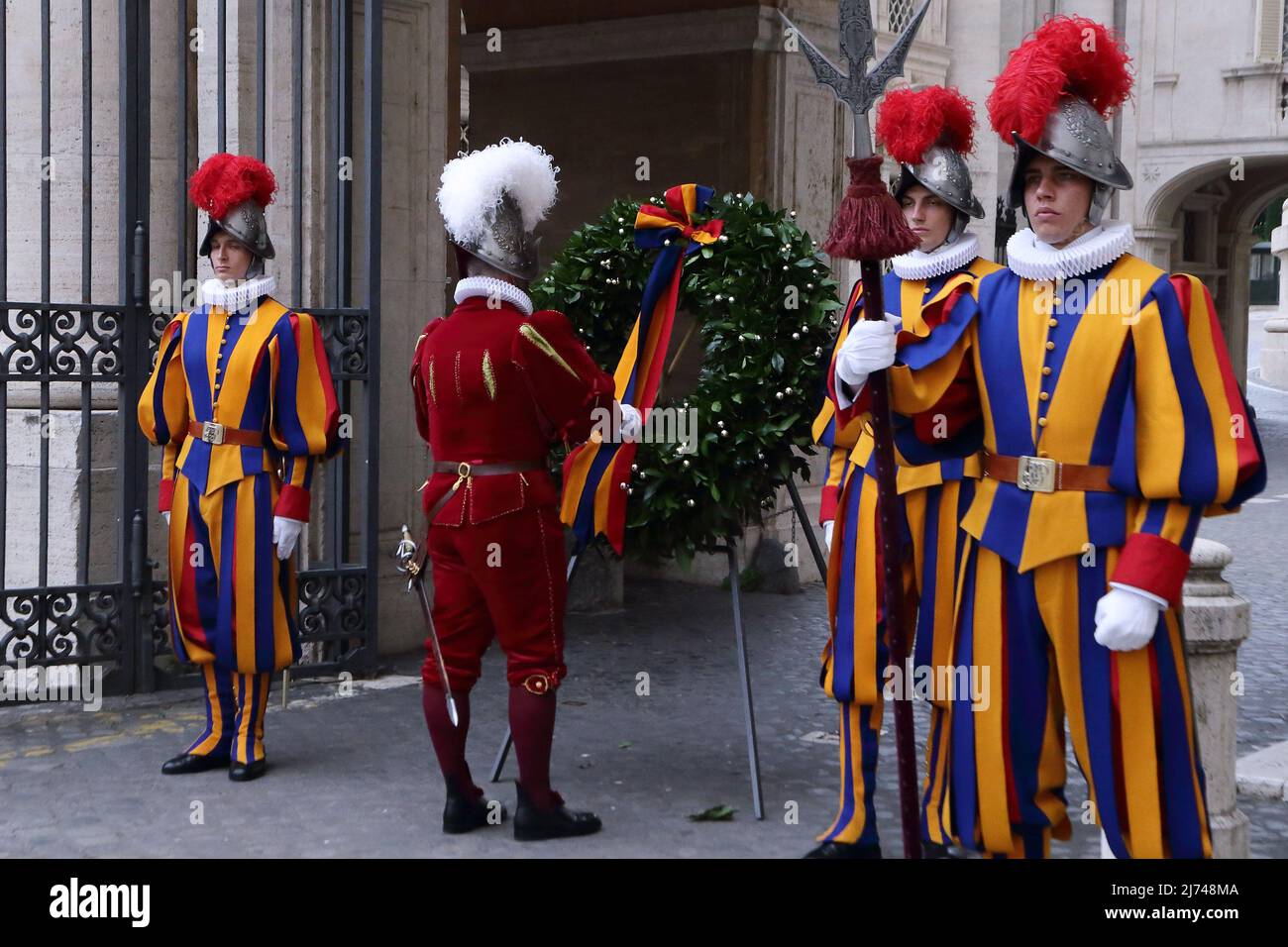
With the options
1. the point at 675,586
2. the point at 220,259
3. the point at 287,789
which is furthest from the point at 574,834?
the point at 675,586

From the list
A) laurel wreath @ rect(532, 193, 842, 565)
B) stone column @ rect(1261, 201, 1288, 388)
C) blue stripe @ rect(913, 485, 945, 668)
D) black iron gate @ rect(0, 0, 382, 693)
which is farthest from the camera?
stone column @ rect(1261, 201, 1288, 388)

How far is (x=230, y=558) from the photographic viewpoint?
557cm

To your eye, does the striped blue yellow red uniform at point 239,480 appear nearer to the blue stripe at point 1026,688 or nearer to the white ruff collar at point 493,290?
the white ruff collar at point 493,290

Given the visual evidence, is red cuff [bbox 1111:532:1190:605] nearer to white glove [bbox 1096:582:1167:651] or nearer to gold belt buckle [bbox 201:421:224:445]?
white glove [bbox 1096:582:1167:651]

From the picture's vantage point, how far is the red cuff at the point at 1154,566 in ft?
11.3

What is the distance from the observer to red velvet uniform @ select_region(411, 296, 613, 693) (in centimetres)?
463

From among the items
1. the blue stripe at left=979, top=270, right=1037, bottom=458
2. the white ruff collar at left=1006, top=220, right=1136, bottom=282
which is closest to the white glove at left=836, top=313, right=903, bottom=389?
the blue stripe at left=979, top=270, right=1037, bottom=458

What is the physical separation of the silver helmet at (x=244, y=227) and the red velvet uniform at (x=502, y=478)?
1.12 meters

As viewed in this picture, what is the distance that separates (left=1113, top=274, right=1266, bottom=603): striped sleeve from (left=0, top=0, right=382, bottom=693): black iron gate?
4080mm

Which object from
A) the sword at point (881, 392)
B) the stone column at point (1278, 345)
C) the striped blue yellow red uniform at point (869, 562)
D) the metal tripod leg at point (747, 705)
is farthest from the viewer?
the stone column at point (1278, 345)

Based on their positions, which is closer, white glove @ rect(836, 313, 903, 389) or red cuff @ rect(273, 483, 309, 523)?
white glove @ rect(836, 313, 903, 389)

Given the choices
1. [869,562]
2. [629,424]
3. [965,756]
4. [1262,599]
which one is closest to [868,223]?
[965,756]

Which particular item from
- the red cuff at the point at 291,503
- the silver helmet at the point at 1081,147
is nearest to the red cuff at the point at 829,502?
the silver helmet at the point at 1081,147
